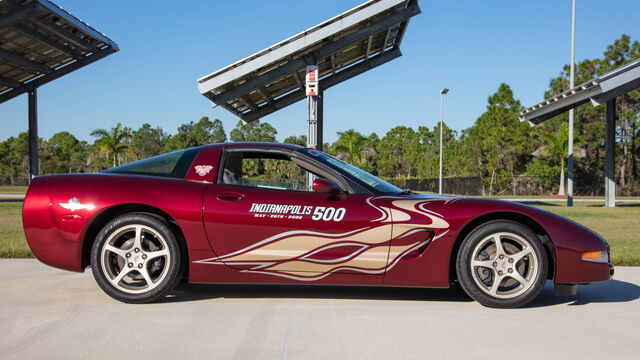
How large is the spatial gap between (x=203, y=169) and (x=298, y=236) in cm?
100

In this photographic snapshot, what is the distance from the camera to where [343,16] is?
41.0 ft

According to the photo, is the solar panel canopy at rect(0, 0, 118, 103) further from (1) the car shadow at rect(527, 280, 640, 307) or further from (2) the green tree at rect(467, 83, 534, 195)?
(2) the green tree at rect(467, 83, 534, 195)

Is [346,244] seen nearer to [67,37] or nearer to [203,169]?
[203,169]

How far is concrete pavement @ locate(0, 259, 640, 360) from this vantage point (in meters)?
2.95

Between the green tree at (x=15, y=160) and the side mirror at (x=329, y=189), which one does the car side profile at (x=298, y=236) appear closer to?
the side mirror at (x=329, y=189)

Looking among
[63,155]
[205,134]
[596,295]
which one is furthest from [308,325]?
[63,155]

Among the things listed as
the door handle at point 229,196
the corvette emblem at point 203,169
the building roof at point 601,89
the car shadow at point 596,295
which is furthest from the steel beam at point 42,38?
the building roof at point 601,89

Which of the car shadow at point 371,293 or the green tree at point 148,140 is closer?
the car shadow at point 371,293

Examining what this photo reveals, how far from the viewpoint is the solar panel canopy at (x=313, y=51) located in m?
12.5

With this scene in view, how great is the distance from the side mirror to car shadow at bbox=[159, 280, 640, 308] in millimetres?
912

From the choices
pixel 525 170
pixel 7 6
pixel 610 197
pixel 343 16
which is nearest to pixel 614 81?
pixel 610 197

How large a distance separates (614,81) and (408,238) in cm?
1724

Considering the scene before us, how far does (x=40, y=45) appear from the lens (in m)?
18.3

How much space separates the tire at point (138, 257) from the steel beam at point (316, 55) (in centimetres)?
966
